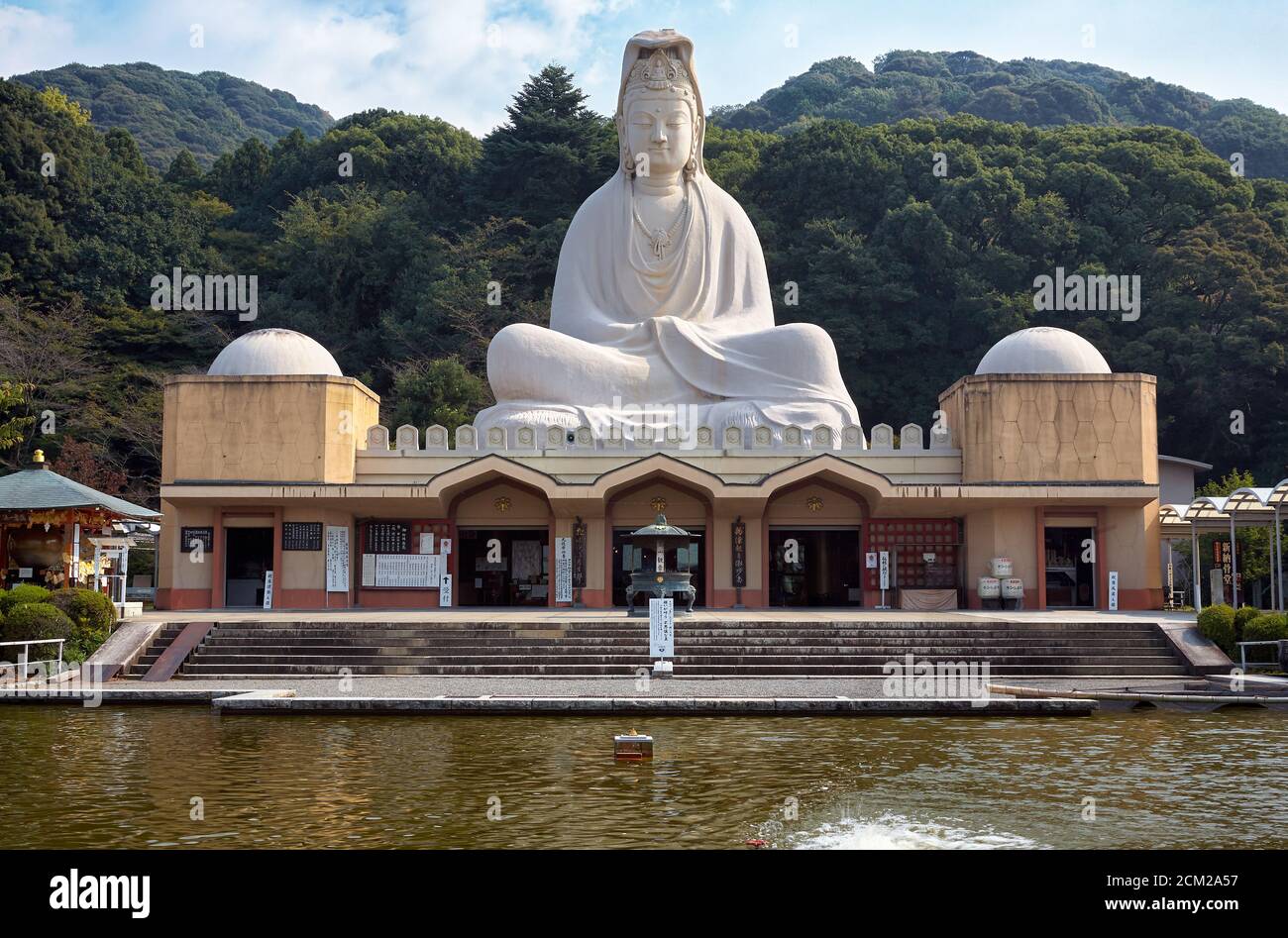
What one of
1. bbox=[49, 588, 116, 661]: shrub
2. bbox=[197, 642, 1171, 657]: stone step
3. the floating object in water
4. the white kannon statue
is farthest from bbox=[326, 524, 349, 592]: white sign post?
the floating object in water

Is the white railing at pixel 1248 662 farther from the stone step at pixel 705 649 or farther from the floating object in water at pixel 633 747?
the floating object in water at pixel 633 747

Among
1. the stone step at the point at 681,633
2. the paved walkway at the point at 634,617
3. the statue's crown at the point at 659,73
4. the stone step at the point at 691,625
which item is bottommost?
the stone step at the point at 681,633

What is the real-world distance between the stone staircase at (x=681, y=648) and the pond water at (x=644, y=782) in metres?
3.48

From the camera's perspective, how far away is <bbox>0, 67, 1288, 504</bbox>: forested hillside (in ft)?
124

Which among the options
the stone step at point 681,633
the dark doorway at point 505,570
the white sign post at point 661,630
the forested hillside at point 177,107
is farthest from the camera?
the forested hillside at point 177,107

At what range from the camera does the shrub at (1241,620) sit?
16.7 meters

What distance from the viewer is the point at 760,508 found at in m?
22.6

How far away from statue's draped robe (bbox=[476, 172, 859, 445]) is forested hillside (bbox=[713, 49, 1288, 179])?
3543cm

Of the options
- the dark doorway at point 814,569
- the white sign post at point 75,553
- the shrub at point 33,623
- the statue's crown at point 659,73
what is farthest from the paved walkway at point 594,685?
the statue's crown at point 659,73

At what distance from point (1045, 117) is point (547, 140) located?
1341 inches

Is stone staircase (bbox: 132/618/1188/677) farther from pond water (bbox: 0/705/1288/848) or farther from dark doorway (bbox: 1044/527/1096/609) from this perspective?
dark doorway (bbox: 1044/527/1096/609)

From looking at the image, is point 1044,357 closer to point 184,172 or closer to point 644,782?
point 644,782
